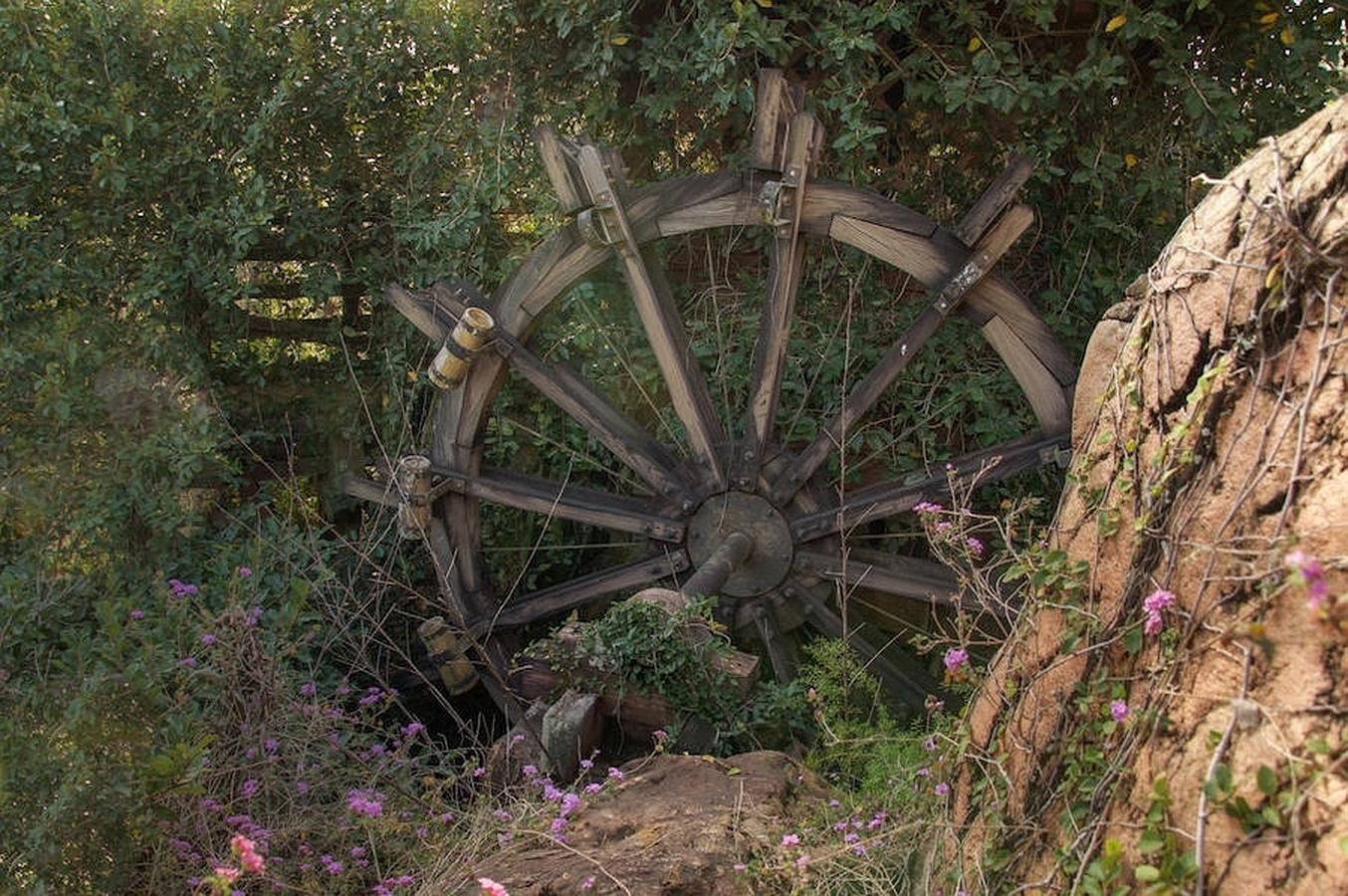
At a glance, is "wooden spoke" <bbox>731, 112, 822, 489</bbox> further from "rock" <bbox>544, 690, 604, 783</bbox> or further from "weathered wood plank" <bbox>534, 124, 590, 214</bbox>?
"rock" <bbox>544, 690, 604, 783</bbox>

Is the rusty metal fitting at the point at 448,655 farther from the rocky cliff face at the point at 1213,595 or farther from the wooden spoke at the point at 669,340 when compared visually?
the rocky cliff face at the point at 1213,595

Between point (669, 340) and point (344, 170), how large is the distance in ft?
6.27

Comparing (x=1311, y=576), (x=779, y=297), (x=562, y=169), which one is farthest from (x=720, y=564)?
(x=1311, y=576)

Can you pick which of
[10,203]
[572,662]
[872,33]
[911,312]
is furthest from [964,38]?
[10,203]

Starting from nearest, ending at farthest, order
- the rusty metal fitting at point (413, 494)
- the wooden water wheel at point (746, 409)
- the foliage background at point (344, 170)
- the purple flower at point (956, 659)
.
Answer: the purple flower at point (956, 659)
the wooden water wheel at point (746, 409)
the foliage background at point (344, 170)
the rusty metal fitting at point (413, 494)

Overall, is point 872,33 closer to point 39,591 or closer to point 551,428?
point 551,428

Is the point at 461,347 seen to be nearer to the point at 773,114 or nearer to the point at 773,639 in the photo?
the point at 773,114

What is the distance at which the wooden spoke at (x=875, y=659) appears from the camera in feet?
16.2

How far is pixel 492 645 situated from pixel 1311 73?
383 cm

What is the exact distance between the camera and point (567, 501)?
523 centimetres

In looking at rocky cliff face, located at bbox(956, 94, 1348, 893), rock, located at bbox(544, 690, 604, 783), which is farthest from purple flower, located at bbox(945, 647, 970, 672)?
rock, located at bbox(544, 690, 604, 783)

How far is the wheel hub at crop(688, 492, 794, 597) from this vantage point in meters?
5.04

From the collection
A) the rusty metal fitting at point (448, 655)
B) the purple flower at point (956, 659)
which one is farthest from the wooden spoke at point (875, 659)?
the purple flower at point (956, 659)

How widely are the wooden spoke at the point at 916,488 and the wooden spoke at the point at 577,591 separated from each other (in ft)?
2.11
